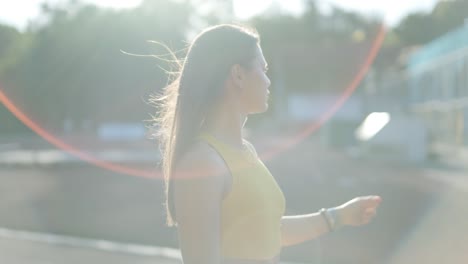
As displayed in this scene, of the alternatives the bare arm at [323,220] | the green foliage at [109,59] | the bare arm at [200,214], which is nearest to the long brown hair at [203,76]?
the bare arm at [200,214]

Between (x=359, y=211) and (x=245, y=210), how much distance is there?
545mm

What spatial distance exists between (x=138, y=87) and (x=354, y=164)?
21.8 meters

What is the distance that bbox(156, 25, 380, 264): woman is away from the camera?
1829 millimetres

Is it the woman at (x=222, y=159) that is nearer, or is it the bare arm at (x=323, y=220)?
the woman at (x=222, y=159)

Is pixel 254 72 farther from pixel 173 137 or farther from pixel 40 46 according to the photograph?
pixel 40 46

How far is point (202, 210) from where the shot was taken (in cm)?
180

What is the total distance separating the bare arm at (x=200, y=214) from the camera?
5.93ft

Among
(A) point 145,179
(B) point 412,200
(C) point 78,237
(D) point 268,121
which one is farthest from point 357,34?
(C) point 78,237

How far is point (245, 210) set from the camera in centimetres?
195

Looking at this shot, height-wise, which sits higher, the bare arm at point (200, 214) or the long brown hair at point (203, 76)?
the long brown hair at point (203, 76)

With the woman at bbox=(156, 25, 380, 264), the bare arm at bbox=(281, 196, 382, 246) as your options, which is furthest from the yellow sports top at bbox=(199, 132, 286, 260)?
the bare arm at bbox=(281, 196, 382, 246)

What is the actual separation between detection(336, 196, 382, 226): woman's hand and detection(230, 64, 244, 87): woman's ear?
607 millimetres

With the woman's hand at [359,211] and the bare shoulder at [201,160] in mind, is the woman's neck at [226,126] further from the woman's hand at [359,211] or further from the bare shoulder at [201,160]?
the woman's hand at [359,211]

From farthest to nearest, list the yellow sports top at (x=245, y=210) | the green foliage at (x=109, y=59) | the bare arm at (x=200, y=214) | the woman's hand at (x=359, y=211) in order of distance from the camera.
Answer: the green foliage at (x=109, y=59), the woman's hand at (x=359, y=211), the yellow sports top at (x=245, y=210), the bare arm at (x=200, y=214)
